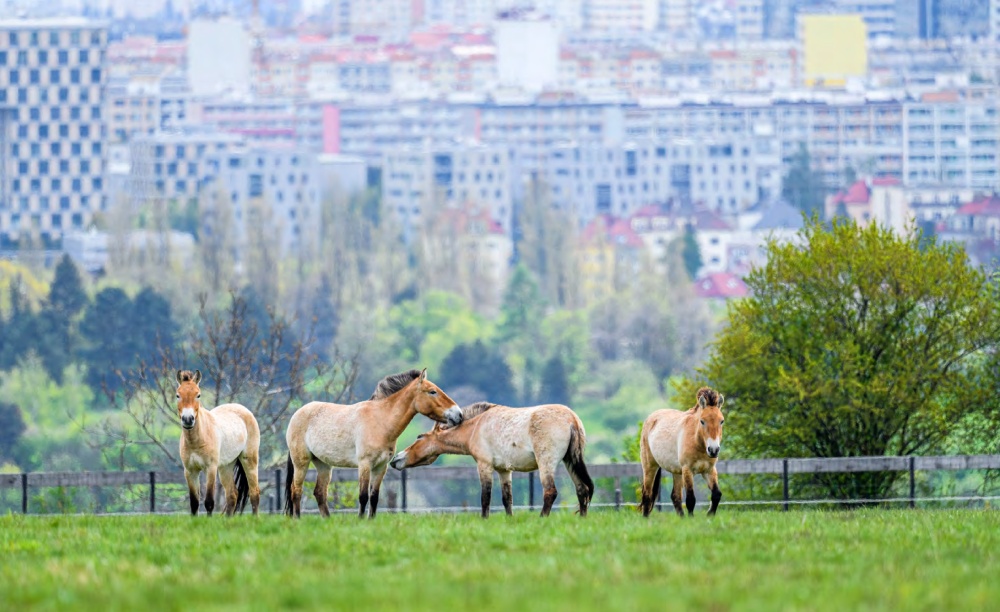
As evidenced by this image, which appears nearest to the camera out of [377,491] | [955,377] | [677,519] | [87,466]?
[677,519]

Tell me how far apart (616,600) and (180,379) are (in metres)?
7.59

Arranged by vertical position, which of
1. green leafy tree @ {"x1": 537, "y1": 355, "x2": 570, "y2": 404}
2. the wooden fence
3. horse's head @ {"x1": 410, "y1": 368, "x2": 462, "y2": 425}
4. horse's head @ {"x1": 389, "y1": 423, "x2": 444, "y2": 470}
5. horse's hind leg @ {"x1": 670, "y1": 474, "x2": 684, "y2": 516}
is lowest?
green leafy tree @ {"x1": 537, "y1": 355, "x2": 570, "y2": 404}

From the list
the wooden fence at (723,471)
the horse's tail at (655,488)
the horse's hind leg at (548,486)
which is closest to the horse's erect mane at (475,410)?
the horse's hind leg at (548,486)

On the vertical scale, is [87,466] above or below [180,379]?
below

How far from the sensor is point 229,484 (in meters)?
19.7

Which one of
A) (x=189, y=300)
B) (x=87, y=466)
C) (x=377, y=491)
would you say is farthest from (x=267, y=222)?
(x=377, y=491)

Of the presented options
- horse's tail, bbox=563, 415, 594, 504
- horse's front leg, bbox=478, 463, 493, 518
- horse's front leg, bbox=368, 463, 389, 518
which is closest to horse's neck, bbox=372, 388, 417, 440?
horse's front leg, bbox=368, 463, 389, 518

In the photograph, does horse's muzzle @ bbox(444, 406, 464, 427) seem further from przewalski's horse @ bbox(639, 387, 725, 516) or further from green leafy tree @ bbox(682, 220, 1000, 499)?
green leafy tree @ bbox(682, 220, 1000, 499)

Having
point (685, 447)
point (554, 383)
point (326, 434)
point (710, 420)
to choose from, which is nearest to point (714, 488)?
point (685, 447)

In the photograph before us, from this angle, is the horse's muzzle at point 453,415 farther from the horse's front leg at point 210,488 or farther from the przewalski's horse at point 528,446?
the horse's front leg at point 210,488

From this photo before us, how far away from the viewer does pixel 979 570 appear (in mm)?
13516

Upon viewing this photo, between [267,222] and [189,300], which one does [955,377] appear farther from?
[267,222]

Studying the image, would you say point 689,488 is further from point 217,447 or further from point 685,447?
point 217,447

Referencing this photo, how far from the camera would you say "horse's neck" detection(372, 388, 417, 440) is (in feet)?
63.9
